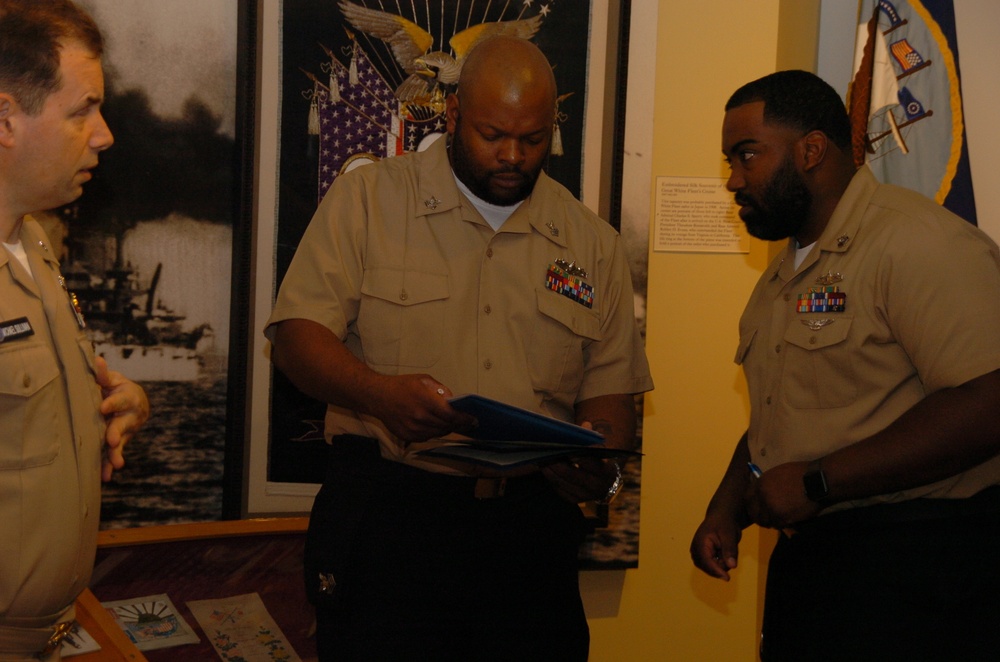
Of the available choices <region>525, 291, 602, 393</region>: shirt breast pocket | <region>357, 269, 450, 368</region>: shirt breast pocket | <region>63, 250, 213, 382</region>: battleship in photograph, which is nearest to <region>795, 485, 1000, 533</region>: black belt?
<region>525, 291, 602, 393</region>: shirt breast pocket

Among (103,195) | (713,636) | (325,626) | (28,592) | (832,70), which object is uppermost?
(832,70)

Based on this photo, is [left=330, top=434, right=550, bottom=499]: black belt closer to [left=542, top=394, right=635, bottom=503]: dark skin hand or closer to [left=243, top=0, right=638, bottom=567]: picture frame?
[left=542, top=394, right=635, bottom=503]: dark skin hand

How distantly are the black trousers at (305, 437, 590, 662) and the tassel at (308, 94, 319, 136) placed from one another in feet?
4.33

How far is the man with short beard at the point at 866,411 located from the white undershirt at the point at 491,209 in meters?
0.61

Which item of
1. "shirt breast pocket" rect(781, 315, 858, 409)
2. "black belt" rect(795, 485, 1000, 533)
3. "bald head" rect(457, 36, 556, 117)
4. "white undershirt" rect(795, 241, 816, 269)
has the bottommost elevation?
"black belt" rect(795, 485, 1000, 533)

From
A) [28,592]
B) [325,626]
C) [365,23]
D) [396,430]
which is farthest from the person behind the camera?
[365,23]

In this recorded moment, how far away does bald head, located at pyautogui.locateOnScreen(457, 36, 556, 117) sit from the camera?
2.27m

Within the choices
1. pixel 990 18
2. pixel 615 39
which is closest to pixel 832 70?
pixel 990 18

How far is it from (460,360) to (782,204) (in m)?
0.87

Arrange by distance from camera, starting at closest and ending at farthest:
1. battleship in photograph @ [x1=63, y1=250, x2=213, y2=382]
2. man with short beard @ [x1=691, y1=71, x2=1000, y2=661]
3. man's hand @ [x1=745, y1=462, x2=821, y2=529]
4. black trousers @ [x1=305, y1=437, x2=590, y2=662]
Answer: man with short beard @ [x1=691, y1=71, x2=1000, y2=661], man's hand @ [x1=745, y1=462, x2=821, y2=529], black trousers @ [x1=305, y1=437, x2=590, y2=662], battleship in photograph @ [x1=63, y1=250, x2=213, y2=382]

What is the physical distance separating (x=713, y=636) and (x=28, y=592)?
2587 mm

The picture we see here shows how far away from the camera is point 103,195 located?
117 inches

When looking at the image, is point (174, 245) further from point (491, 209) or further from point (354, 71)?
point (491, 209)

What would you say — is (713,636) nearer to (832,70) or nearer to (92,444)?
(832,70)
